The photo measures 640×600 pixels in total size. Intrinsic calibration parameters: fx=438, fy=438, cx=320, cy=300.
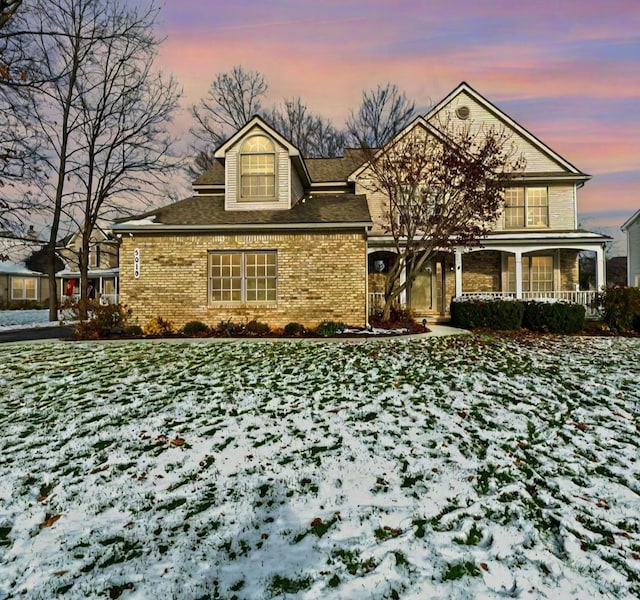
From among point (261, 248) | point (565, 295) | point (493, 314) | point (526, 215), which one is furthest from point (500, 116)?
point (261, 248)

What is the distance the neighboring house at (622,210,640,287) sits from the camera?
84.7 feet

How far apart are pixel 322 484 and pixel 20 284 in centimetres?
4135

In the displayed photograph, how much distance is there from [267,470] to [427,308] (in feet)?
52.6

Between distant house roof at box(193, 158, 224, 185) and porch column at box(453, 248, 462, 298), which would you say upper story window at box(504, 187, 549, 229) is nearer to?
porch column at box(453, 248, 462, 298)

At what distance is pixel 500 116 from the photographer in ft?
66.4

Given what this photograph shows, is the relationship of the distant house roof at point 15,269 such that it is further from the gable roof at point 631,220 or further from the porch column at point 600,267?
the gable roof at point 631,220

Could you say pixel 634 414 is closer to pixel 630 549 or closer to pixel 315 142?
pixel 630 549

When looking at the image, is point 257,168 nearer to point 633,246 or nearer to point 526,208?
point 526,208

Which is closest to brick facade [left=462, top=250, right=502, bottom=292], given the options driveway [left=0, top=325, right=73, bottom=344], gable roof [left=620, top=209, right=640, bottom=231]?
gable roof [left=620, top=209, right=640, bottom=231]

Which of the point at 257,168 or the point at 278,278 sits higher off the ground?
the point at 257,168

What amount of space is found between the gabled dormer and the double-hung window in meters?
2.01

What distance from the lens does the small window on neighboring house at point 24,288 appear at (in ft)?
119

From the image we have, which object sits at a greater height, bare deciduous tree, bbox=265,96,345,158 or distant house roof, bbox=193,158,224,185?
bare deciduous tree, bbox=265,96,345,158

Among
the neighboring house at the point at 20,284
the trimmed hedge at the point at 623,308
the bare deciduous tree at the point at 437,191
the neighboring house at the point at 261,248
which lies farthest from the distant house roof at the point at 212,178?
the neighboring house at the point at 20,284
